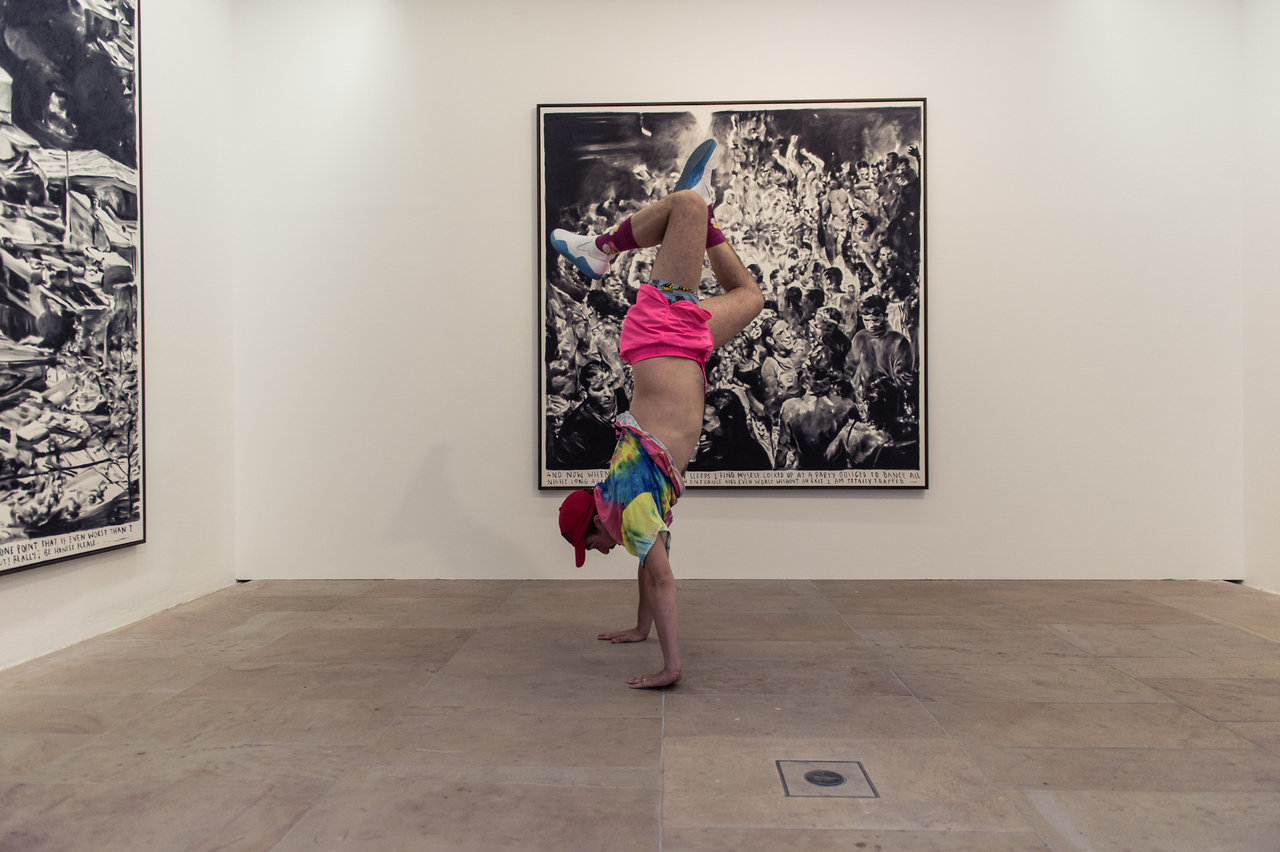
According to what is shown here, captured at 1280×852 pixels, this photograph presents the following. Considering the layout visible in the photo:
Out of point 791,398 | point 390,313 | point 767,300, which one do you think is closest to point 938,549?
point 791,398

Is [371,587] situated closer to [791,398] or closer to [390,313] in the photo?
[390,313]

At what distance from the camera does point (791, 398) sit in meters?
4.72

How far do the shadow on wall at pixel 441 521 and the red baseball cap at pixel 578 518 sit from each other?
6.09 ft

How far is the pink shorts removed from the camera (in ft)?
9.92

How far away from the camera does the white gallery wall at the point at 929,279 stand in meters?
4.73

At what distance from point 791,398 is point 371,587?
2885mm

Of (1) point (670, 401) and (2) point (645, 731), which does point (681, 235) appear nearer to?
(1) point (670, 401)

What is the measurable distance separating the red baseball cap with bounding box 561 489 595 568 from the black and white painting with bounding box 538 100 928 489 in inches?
64.7

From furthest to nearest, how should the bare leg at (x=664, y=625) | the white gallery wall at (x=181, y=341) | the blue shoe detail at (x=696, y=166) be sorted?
the white gallery wall at (x=181, y=341), the blue shoe detail at (x=696, y=166), the bare leg at (x=664, y=625)

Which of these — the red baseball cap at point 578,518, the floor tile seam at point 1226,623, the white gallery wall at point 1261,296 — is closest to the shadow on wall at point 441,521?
the red baseball cap at point 578,518

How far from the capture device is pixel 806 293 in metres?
4.72

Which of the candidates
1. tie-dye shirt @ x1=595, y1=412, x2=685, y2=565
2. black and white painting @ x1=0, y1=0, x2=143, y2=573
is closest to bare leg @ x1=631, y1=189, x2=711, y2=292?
tie-dye shirt @ x1=595, y1=412, x2=685, y2=565

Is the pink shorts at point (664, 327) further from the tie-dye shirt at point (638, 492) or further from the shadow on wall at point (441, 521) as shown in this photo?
the shadow on wall at point (441, 521)

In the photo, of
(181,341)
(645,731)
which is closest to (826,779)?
(645,731)
